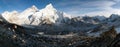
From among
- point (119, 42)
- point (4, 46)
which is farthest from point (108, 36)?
point (4, 46)

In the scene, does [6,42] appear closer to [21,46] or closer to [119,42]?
[21,46]

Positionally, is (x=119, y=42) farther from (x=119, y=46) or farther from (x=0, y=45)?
(x=0, y=45)

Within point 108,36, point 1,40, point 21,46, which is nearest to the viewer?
point 108,36

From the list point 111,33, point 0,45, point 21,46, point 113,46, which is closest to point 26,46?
point 21,46

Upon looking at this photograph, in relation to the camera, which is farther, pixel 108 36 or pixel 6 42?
pixel 6 42

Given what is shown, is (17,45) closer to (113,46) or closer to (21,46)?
(21,46)

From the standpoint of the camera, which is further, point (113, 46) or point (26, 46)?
point (26, 46)

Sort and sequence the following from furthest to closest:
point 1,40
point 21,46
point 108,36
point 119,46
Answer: point 21,46 → point 1,40 → point 108,36 → point 119,46

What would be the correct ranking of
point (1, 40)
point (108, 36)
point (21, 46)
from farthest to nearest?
point (21, 46)
point (1, 40)
point (108, 36)

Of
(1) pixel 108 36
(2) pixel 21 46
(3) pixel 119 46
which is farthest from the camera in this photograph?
(2) pixel 21 46
